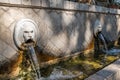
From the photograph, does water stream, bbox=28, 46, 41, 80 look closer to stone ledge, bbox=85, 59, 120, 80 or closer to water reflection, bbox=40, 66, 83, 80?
water reflection, bbox=40, 66, 83, 80

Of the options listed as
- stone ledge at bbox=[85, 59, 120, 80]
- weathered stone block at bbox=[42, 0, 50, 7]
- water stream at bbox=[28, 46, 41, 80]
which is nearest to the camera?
stone ledge at bbox=[85, 59, 120, 80]

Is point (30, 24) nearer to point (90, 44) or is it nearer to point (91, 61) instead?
point (91, 61)

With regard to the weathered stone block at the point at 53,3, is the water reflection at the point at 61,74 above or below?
below

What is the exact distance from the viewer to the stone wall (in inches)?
156

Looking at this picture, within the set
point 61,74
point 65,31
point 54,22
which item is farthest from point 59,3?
point 61,74

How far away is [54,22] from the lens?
512cm

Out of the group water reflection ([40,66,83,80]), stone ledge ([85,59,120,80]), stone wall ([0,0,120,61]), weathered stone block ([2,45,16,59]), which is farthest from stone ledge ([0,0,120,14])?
stone ledge ([85,59,120,80])

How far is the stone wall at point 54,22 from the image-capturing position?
3.97 m

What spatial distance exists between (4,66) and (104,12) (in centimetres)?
478

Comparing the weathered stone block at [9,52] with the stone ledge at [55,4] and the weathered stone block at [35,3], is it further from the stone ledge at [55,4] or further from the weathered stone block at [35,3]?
the weathered stone block at [35,3]

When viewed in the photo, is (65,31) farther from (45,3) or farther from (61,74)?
(61,74)

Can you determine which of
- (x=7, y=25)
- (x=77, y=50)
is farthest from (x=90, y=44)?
(x=7, y=25)

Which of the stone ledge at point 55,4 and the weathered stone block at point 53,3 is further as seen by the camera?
the weathered stone block at point 53,3

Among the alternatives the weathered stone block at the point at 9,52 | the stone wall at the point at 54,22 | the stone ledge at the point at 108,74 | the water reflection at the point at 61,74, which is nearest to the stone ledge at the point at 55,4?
the stone wall at the point at 54,22
